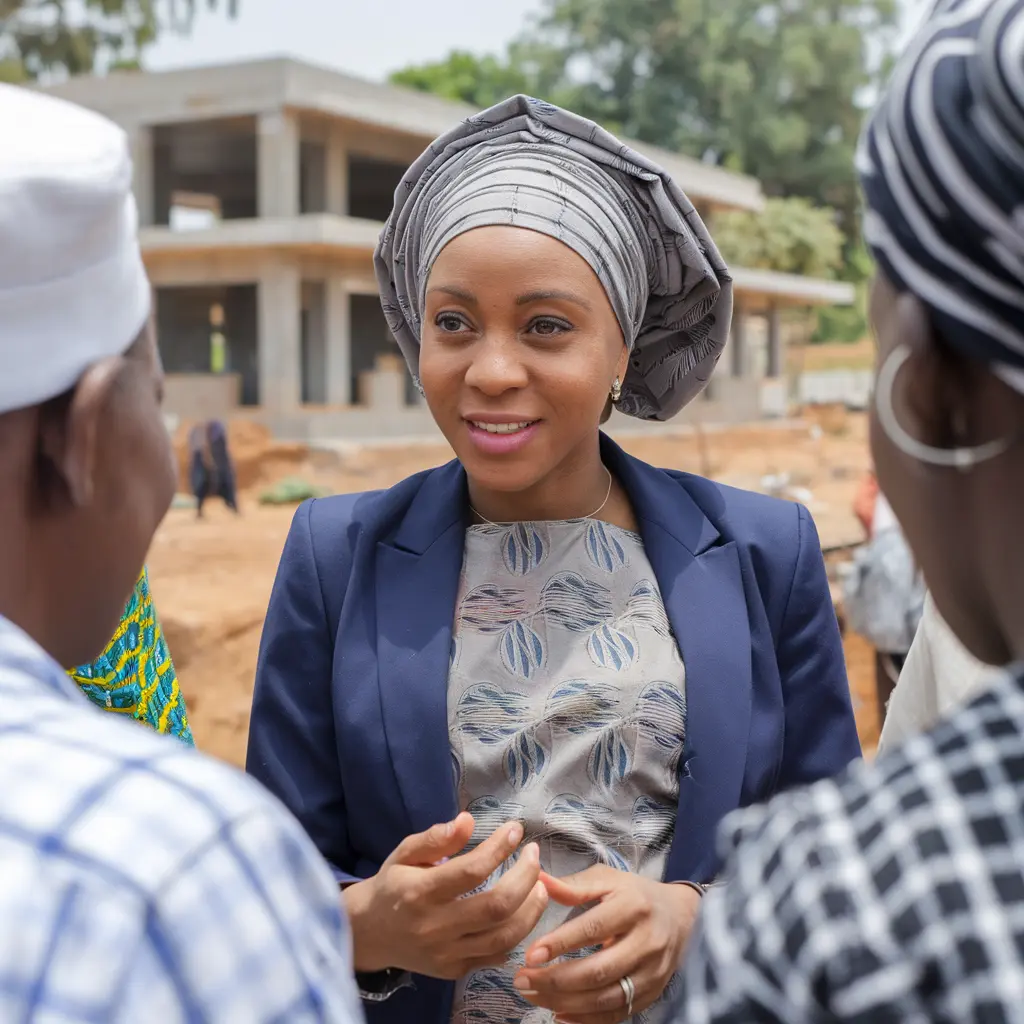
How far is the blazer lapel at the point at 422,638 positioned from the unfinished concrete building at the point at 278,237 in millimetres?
19052

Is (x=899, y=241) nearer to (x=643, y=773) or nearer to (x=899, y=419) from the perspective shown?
(x=899, y=419)

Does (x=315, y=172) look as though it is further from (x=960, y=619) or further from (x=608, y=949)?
(x=960, y=619)

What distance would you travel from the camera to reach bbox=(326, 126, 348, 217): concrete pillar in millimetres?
22688

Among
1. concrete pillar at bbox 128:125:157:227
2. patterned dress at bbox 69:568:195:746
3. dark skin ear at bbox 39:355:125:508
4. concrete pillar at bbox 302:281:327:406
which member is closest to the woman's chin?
patterned dress at bbox 69:568:195:746

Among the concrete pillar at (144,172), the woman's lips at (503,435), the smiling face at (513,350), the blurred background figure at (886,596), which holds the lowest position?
the concrete pillar at (144,172)

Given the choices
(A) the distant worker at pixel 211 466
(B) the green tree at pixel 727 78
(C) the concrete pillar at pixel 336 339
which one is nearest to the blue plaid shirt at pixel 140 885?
(A) the distant worker at pixel 211 466

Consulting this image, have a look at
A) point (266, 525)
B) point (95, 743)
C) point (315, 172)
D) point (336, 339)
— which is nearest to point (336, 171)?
point (315, 172)

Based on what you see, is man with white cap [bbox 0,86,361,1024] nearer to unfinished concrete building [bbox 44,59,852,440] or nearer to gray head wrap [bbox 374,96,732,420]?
gray head wrap [bbox 374,96,732,420]

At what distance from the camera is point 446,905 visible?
1770 millimetres

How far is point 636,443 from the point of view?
80.9ft

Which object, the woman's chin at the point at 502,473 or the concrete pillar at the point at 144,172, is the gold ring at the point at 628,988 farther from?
the concrete pillar at the point at 144,172

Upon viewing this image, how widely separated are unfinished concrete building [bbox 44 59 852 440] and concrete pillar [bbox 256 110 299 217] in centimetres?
2

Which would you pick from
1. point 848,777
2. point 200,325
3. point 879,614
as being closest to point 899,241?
point 848,777

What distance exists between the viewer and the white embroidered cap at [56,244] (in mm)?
1040
